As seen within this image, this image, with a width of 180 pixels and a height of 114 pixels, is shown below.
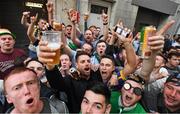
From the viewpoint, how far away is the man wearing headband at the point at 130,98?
2778mm

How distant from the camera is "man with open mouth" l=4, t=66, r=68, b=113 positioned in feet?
6.82

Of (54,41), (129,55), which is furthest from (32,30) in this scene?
(54,41)

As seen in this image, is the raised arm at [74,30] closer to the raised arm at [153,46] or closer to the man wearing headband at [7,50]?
the man wearing headband at [7,50]

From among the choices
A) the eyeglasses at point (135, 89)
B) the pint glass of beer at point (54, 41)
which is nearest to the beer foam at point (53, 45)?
the pint glass of beer at point (54, 41)

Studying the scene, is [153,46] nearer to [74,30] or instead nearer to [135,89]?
[135,89]

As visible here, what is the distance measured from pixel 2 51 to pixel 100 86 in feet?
6.46

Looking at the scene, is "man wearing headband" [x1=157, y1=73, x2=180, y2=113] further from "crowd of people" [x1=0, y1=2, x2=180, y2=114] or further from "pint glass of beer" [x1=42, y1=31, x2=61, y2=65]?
"pint glass of beer" [x1=42, y1=31, x2=61, y2=65]

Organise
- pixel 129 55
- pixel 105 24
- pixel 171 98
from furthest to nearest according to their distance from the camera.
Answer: pixel 105 24 → pixel 129 55 → pixel 171 98

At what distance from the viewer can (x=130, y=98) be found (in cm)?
280

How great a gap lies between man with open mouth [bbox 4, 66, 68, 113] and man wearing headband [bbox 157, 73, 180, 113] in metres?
1.20

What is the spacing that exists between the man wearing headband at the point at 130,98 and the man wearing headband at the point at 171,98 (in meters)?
0.24

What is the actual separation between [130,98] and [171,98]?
1.35ft

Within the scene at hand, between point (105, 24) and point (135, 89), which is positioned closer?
point (135, 89)

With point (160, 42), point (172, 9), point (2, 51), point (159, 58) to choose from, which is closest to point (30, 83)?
point (160, 42)
